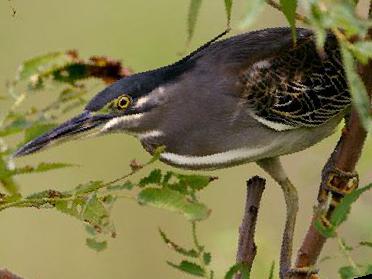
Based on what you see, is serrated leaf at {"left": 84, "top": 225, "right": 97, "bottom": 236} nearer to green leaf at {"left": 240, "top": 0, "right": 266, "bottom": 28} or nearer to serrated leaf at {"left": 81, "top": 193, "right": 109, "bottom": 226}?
serrated leaf at {"left": 81, "top": 193, "right": 109, "bottom": 226}

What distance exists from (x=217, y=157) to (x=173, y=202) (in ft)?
2.13

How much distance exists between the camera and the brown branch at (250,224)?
151cm

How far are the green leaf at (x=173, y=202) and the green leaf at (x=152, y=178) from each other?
0.01 metres

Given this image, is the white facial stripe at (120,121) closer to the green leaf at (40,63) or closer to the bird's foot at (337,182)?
the green leaf at (40,63)

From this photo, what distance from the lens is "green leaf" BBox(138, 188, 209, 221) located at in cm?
129

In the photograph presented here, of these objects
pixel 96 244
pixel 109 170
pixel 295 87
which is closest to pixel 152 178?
pixel 96 244

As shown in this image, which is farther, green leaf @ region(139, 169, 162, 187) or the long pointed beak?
the long pointed beak

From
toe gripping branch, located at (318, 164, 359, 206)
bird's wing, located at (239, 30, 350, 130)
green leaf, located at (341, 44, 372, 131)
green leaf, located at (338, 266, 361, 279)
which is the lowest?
green leaf, located at (338, 266, 361, 279)

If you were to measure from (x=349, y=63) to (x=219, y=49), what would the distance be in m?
0.95

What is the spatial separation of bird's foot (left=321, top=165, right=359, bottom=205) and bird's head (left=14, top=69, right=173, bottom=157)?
0.40 metres

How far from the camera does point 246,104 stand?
2.02 metres

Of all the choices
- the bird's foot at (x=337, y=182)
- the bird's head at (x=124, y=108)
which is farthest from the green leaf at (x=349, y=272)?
the bird's head at (x=124, y=108)

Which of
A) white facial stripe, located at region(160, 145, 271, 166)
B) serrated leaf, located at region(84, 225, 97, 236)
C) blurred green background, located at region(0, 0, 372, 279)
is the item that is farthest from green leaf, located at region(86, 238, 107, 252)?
blurred green background, located at region(0, 0, 372, 279)

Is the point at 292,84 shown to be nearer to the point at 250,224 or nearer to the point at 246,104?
the point at 246,104
